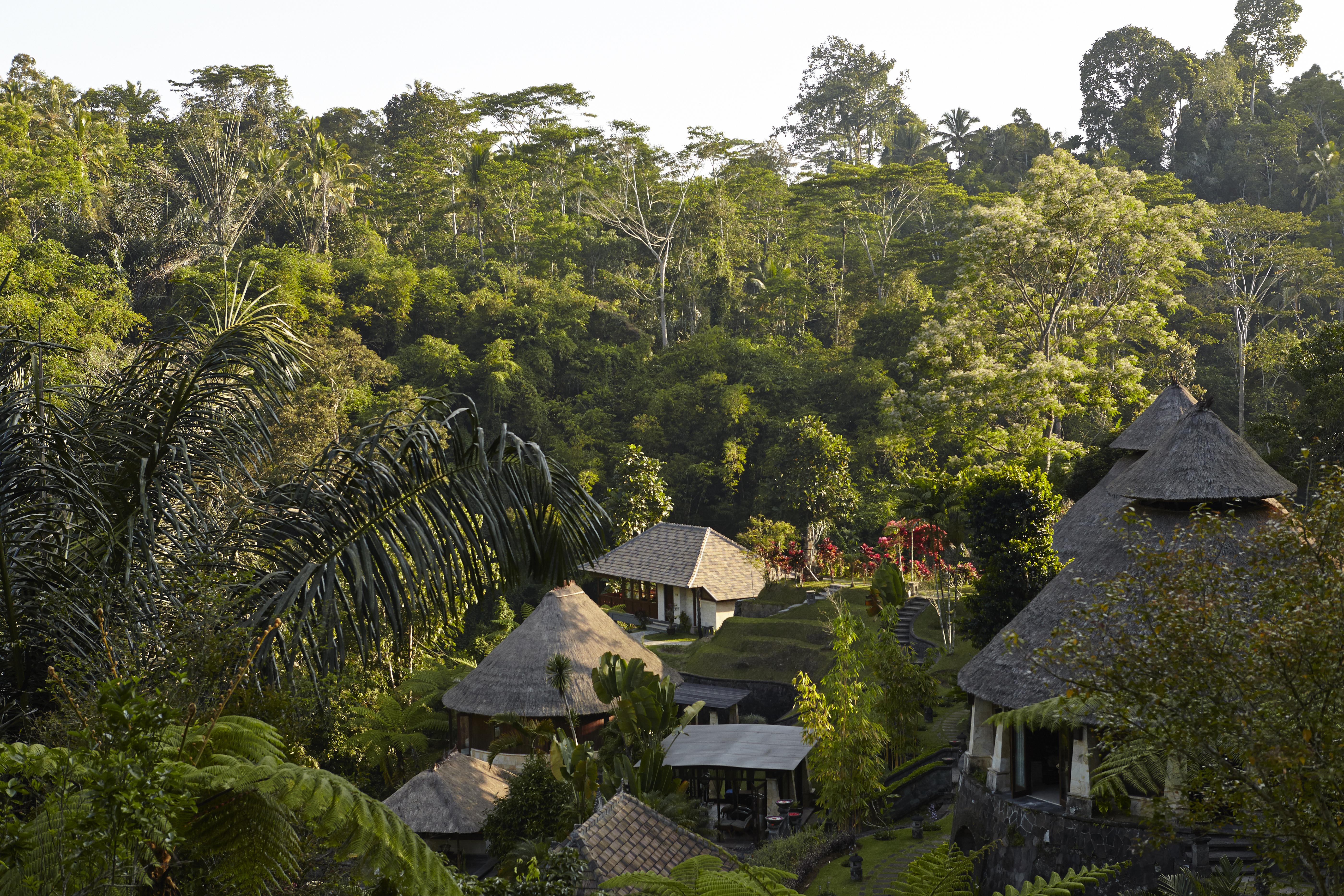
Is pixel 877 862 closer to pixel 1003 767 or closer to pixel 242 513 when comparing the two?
pixel 1003 767

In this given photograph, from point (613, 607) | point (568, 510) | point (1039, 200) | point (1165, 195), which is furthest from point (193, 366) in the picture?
point (1165, 195)

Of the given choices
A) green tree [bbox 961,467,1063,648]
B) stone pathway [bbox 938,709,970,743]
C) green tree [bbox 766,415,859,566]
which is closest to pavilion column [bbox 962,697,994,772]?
green tree [bbox 961,467,1063,648]

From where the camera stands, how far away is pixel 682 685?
2559 centimetres

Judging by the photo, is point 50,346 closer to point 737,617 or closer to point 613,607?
point 737,617

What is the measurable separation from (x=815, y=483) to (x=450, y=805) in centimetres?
1905

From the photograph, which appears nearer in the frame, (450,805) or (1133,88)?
(450,805)

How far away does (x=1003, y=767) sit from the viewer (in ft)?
45.8

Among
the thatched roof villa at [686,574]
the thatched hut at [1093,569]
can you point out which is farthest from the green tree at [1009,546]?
the thatched roof villa at [686,574]

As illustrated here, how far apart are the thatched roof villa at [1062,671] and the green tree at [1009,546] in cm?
316

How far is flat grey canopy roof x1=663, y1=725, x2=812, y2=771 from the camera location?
18375mm

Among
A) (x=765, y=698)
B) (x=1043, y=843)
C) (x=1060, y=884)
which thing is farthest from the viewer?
(x=765, y=698)

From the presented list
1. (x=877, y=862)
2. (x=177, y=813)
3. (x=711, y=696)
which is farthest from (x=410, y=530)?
(x=711, y=696)

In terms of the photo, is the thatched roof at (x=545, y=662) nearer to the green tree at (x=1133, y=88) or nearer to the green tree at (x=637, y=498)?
the green tree at (x=637, y=498)

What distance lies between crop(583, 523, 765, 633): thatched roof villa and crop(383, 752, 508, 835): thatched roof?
41.5 ft
